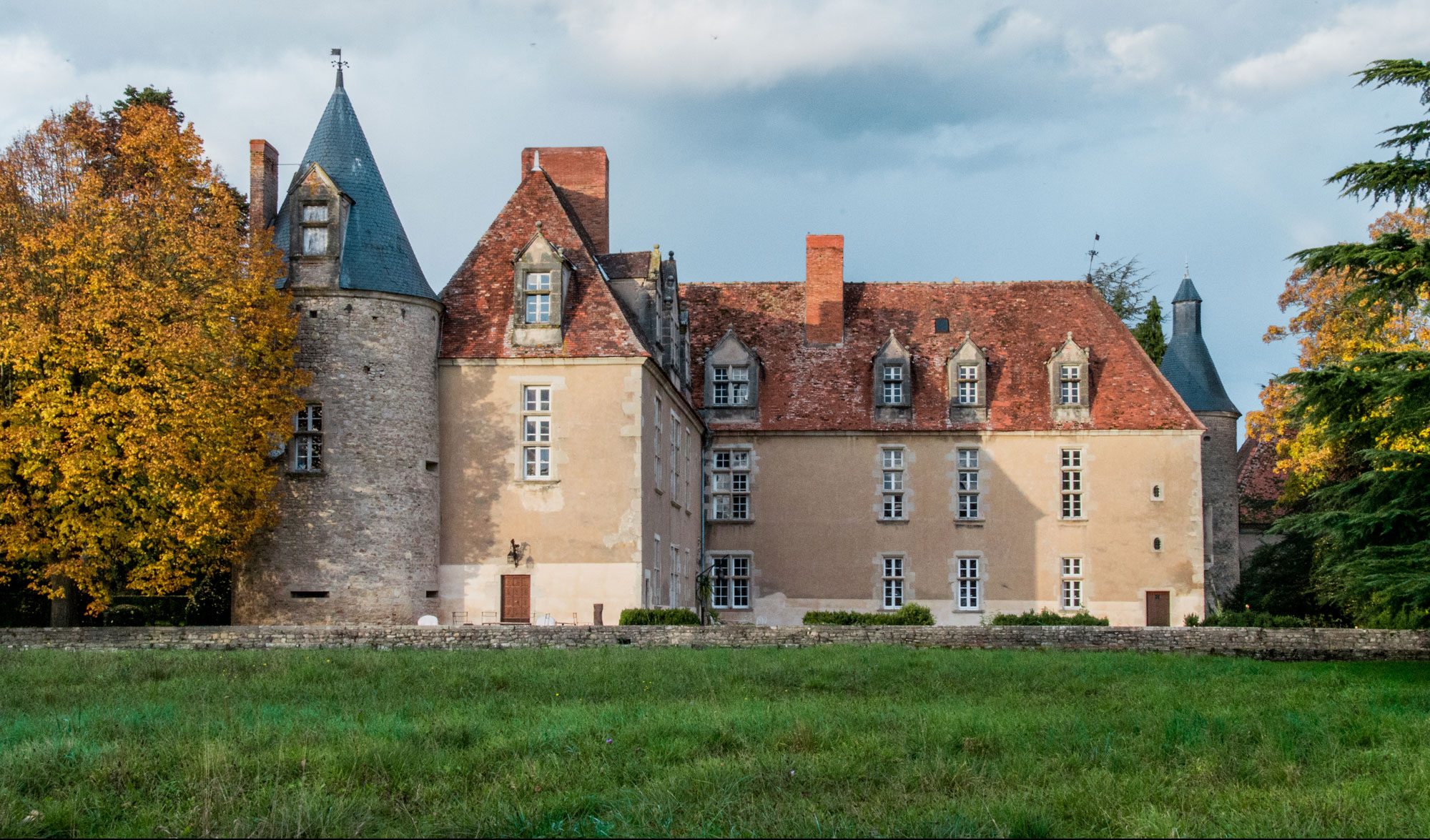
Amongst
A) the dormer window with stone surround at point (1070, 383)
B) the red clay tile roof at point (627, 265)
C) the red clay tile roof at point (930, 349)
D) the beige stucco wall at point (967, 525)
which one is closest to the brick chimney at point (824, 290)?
the red clay tile roof at point (930, 349)

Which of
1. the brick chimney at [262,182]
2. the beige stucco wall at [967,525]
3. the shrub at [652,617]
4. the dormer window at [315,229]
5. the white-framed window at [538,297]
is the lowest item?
the shrub at [652,617]

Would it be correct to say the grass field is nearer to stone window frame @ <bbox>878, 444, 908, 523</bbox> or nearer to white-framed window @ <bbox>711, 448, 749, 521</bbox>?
stone window frame @ <bbox>878, 444, 908, 523</bbox>

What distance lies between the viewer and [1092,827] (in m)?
9.13

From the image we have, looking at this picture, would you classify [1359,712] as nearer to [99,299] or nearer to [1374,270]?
[1374,270]

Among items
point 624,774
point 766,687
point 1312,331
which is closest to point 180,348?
point 766,687

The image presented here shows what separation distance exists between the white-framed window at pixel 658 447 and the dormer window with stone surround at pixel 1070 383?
1290 centimetres

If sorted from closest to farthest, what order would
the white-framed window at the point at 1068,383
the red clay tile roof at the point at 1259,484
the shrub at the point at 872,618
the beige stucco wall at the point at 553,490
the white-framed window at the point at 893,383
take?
the beige stucco wall at the point at 553,490
the shrub at the point at 872,618
the white-framed window at the point at 1068,383
the white-framed window at the point at 893,383
the red clay tile roof at the point at 1259,484

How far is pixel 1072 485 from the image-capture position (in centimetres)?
4012

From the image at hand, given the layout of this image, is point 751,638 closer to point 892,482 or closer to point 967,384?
point 892,482

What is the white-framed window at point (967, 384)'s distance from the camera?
134 ft

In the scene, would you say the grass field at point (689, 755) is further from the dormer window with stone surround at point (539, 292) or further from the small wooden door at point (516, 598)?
the dormer window with stone surround at point (539, 292)

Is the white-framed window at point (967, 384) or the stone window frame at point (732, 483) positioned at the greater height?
the white-framed window at point (967, 384)

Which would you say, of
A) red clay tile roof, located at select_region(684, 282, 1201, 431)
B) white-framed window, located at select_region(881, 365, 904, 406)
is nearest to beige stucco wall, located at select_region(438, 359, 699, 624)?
red clay tile roof, located at select_region(684, 282, 1201, 431)

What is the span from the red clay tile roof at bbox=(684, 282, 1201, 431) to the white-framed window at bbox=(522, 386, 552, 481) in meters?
10.5
